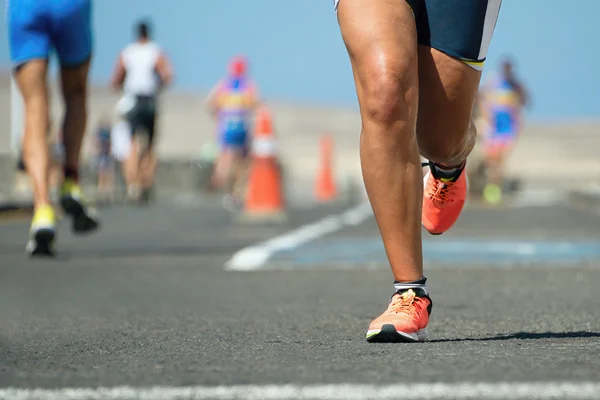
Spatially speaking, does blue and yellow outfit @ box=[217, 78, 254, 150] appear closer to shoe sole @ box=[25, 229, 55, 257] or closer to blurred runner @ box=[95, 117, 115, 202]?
blurred runner @ box=[95, 117, 115, 202]

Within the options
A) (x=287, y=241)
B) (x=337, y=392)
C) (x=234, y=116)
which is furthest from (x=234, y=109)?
(x=337, y=392)

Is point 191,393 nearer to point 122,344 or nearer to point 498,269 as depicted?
point 122,344

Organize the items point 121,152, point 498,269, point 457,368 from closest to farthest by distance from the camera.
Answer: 1. point 457,368
2. point 498,269
3. point 121,152

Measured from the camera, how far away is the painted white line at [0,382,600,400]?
3156 millimetres

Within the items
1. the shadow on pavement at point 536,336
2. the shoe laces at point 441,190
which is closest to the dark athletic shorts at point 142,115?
the shoe laces at point 441,190

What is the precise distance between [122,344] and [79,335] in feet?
1.34

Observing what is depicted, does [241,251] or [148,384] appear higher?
[148,384]

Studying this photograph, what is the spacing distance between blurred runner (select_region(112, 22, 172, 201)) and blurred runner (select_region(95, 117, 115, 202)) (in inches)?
401

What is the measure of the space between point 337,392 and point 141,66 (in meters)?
15.5

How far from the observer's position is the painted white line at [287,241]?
28.1ft

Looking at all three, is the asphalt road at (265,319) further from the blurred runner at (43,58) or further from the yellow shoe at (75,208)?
the blurred runner at (43,58)

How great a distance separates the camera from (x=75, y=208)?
8781mm

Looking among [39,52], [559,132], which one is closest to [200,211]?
[39,52]

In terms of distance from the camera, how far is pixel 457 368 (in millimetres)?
3617
